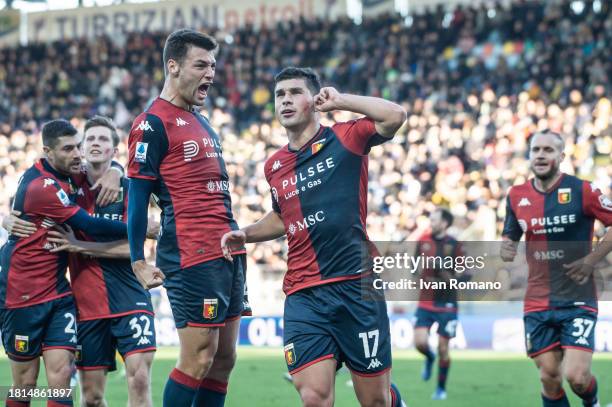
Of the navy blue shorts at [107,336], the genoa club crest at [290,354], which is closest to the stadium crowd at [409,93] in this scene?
the navy blue shorts at [107,336]

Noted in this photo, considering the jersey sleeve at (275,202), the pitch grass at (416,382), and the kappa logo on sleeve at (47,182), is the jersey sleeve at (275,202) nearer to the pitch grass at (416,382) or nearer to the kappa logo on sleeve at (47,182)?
the kappa logo on sleeve at (47,182)

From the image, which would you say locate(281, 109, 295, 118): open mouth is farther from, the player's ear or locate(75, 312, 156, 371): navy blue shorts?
A: locate(75, 312, 156, 371): navy blue shorts

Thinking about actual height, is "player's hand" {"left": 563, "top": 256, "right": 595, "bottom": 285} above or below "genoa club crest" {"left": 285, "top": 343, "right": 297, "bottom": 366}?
above

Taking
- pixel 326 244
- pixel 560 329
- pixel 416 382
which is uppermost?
pixel 326 244

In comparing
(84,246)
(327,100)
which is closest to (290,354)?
(327,100)

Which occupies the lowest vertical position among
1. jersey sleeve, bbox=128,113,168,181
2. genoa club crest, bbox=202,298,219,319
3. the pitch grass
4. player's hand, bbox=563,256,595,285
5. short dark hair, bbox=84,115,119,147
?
the pitch grass

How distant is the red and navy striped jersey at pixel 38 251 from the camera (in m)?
7.23

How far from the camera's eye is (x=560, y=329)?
8141 millimetres

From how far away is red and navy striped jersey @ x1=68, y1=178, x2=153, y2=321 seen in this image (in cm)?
738

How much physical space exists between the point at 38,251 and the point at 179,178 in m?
1.57

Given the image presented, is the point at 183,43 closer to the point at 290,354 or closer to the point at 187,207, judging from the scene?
the point at 187,207

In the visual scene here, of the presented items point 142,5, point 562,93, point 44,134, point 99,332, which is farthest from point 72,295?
point 142,5

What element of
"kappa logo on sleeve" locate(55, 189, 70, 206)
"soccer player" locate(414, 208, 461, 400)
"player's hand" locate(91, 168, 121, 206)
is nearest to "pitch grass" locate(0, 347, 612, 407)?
"soccer player" locate(414, 208, 461, 400)

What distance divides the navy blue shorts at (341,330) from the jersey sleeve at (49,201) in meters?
2.02
